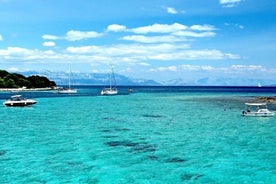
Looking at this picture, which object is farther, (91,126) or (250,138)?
(91,126)

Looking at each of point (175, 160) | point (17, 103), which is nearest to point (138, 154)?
point (175, 160)

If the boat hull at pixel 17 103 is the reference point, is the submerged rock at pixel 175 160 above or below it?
below

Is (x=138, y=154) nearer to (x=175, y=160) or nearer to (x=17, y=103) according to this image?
(x=175, y=160)

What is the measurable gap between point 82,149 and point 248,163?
17.4 metres

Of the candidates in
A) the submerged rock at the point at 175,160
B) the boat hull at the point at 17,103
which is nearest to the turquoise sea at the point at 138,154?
the submerged rock at the point at 175,160

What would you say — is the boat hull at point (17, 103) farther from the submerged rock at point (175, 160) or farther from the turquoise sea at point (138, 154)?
the submerged rock at point (175, 160)

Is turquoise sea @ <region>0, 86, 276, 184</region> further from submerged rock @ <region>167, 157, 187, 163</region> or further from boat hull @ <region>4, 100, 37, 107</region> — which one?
boat hull @ <region>4, 100, 37, 107</region>

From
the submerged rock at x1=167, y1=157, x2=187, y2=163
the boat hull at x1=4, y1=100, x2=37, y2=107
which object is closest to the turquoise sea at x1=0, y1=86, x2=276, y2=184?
the submerged rock at x1=167, y1=157, x2=187, y2=163

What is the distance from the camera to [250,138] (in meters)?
45.4

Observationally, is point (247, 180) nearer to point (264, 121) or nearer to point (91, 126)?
point (91, 126)

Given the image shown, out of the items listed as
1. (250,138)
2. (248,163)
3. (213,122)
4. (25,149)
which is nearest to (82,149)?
(25,149)

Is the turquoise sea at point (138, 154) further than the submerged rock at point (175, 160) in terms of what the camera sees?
No

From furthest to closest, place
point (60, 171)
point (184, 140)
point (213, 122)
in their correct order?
point (213, 122) < point (184, 140) < point (60, 171)

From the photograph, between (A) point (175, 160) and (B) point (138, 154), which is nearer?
(A) point (175, 160)
